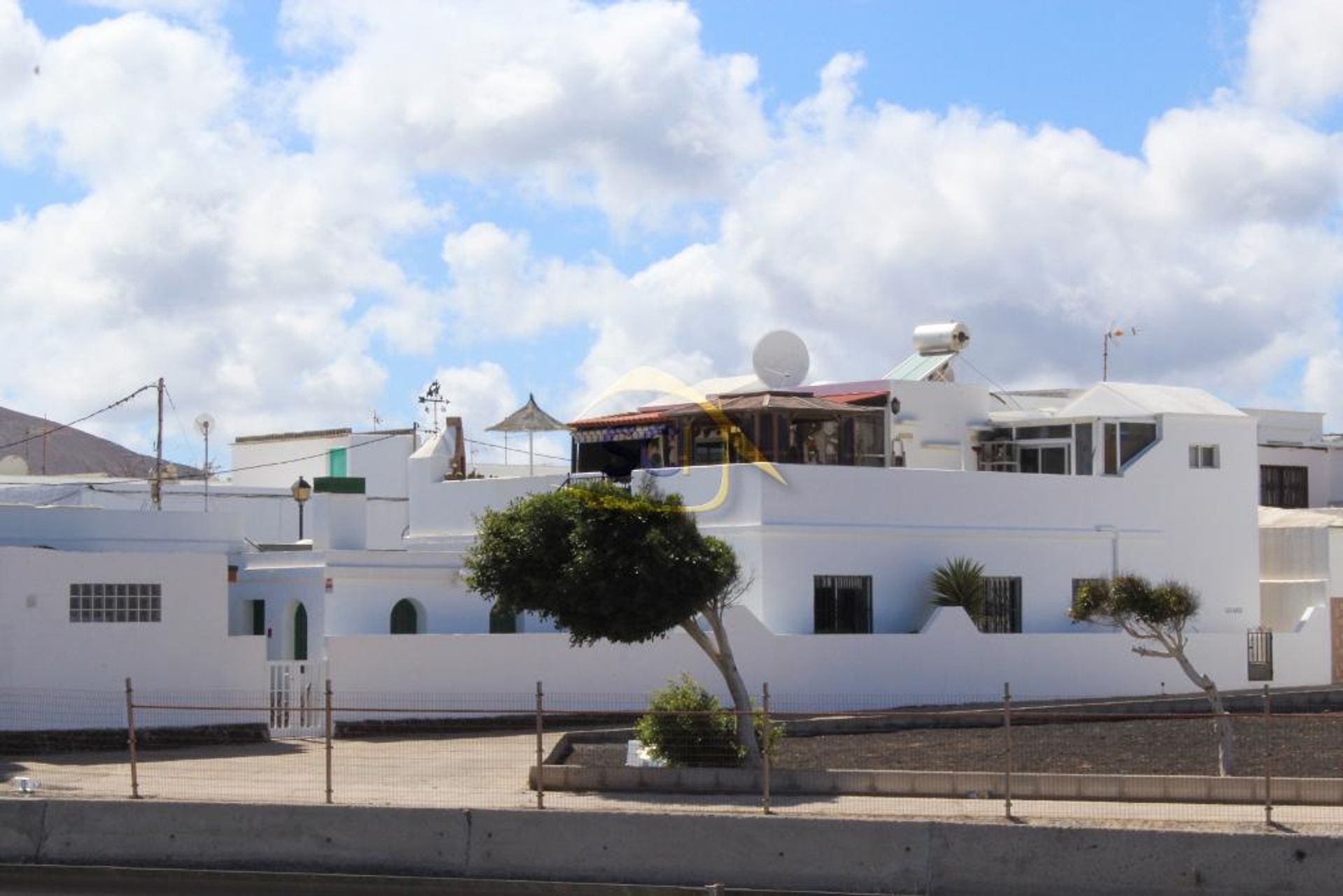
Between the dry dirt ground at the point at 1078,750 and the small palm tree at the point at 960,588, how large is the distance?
16.2 ft

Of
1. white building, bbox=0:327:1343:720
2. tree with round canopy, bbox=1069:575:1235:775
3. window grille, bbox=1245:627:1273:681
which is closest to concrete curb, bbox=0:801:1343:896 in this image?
tree with round canopy, bbox=1069:575:1235:775

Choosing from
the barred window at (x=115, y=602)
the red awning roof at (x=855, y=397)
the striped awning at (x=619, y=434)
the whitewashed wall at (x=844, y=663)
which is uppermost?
the red awning roof at (x=855, y=397)

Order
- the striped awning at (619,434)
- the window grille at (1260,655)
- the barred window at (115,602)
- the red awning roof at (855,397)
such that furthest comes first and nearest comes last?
the striped awning at (619,434)
the window grille at (1260,655)
the red awning roof at (855,397)
the barred window at (115,602)

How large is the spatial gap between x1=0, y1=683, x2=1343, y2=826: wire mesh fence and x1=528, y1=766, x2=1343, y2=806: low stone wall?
0.02 meters

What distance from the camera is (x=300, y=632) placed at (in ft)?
106

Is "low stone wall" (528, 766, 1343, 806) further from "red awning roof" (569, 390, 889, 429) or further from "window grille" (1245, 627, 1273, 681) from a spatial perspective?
"window grille" (1245, 627, 1273, 681)

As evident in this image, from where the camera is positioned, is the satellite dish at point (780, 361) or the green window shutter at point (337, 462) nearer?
the satellite dish at point (780, 361)

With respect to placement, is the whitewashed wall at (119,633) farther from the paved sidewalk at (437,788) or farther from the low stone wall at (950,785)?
the low stone wall at (950,785)

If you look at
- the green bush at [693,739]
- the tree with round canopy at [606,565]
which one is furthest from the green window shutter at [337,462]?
the green bush at [693,739]

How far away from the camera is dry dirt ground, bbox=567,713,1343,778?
2384cm

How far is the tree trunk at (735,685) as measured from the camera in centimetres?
2250

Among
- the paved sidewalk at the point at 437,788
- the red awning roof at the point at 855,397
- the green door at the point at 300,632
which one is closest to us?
the paved sidewalk at the point at 437,788

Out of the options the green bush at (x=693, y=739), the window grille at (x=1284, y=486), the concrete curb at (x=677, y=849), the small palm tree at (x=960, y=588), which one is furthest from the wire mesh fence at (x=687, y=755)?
the window grille at (x=1284, y=486)

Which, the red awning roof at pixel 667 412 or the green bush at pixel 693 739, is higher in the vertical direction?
the red awning roof at pixel 667 412
